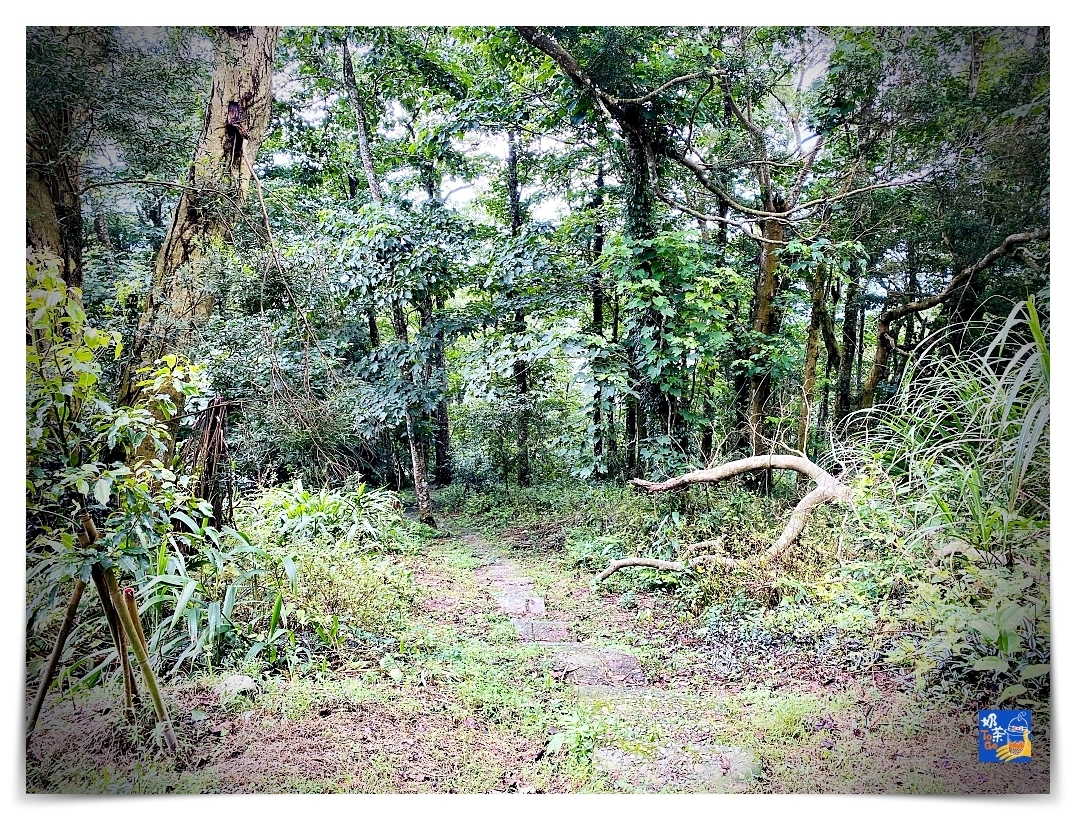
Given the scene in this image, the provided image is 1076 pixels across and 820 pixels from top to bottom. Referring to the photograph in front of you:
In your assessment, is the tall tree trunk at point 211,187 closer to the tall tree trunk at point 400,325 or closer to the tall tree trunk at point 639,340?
the tall tree trunk at point 400,325

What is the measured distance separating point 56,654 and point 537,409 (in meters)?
1.90

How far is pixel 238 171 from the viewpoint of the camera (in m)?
2.17

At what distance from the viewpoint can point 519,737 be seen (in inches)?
71.9

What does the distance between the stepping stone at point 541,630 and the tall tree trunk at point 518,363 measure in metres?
0.61

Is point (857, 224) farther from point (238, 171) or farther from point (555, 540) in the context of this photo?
point (238, 171)

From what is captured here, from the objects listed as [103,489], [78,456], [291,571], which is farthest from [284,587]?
[78,456]

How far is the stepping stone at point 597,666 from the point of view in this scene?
80.1 inches

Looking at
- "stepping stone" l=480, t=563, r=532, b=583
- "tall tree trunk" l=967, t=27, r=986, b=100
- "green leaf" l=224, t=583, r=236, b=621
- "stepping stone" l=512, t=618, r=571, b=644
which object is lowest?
"stepping stone" l=512, t=618, r=571, b=644

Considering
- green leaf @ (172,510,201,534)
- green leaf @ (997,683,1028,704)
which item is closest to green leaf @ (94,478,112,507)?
green leaf @ (172,510,201,534)

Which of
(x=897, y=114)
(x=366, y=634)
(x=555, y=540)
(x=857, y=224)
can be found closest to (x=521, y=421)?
(x=555, y=540)

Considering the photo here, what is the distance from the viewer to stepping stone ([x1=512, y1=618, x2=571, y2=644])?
2.18 meters

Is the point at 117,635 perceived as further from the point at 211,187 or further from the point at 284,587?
the point at 211,187

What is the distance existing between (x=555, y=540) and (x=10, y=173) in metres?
2.52

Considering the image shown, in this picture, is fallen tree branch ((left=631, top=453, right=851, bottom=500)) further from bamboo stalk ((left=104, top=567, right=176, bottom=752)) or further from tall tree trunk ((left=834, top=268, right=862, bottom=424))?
bamboo stalk ((left=104, top=567, right=176, bottom=752))
